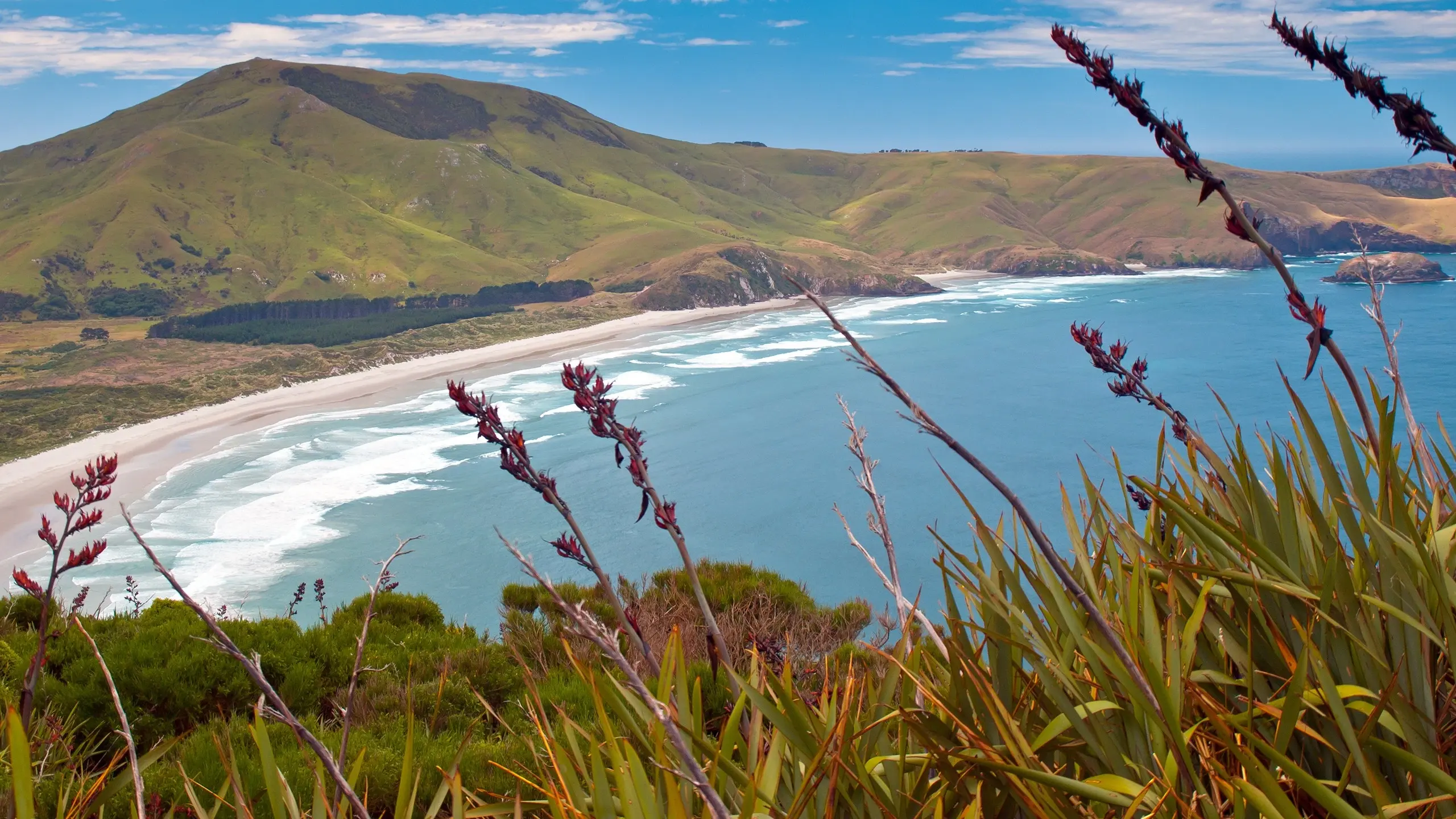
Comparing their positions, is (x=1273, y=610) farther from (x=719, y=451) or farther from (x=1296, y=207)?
(x=1296, y=207)

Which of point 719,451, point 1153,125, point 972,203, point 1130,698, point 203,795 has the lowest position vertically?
point 719,451

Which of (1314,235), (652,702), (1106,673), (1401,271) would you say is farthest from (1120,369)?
(1314,235)

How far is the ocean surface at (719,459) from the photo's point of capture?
75.7ft

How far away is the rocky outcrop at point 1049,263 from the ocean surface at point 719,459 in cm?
4459

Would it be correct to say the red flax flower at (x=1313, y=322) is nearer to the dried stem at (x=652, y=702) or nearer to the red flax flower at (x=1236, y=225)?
the red flax flower at (x=1236, y=225)

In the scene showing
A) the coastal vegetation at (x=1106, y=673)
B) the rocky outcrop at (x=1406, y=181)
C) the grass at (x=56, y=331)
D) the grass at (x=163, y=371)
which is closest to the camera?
the coastal vegetation at (x=1106, y=673)

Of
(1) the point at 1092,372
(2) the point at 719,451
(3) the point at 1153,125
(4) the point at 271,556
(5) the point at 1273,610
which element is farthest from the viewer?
(1) the point at 1092,372

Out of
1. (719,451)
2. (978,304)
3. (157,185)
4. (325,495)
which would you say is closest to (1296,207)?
(978,304)

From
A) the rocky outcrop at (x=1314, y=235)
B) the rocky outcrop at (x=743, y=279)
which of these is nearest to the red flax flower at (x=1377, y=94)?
the rocky outcrop at (x=743, y=279)

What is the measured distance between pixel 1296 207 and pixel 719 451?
110923 millimetres

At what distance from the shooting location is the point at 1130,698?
1.46 m

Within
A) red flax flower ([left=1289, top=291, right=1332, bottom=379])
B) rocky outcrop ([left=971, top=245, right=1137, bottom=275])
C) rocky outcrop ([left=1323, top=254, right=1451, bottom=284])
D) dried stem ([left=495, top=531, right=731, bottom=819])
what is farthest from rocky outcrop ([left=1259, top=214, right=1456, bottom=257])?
dried stem ([left=495, top=531, right=731, bottom=819])

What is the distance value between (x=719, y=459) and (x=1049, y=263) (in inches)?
3231

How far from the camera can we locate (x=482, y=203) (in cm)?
12044
